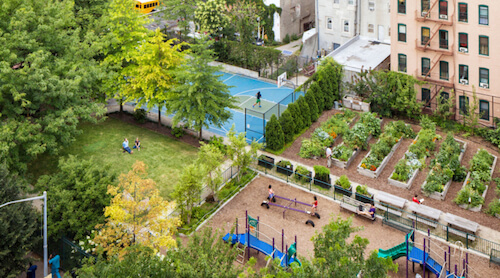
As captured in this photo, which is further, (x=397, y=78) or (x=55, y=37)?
(x=397, y=78)

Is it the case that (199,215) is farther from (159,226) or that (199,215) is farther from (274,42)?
(274,42)

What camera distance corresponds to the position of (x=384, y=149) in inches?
1833

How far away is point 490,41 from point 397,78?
8320mm

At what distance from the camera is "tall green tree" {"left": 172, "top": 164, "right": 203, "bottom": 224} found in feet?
125

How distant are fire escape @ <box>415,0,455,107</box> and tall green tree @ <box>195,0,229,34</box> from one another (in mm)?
22691

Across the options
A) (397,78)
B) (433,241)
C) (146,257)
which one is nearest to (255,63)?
(397,78)

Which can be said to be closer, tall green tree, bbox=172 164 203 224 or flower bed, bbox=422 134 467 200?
tall green tree, bbox=172 164 203 224

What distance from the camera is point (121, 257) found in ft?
106

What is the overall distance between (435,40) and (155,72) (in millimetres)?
24669

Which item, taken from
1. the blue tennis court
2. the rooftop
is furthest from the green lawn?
the rooftop

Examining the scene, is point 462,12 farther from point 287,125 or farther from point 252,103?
point 252,103

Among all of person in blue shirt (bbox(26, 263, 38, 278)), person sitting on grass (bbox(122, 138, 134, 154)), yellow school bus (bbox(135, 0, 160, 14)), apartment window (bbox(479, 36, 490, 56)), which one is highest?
yellow school bus (bbox(135, 0, 160, 14))

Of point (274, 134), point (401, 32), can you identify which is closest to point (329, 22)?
point (401, 32)

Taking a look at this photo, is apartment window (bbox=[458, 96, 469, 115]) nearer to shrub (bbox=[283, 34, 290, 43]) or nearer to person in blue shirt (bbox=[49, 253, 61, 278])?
shrub (bbox=[283, 34, 290, 43])
